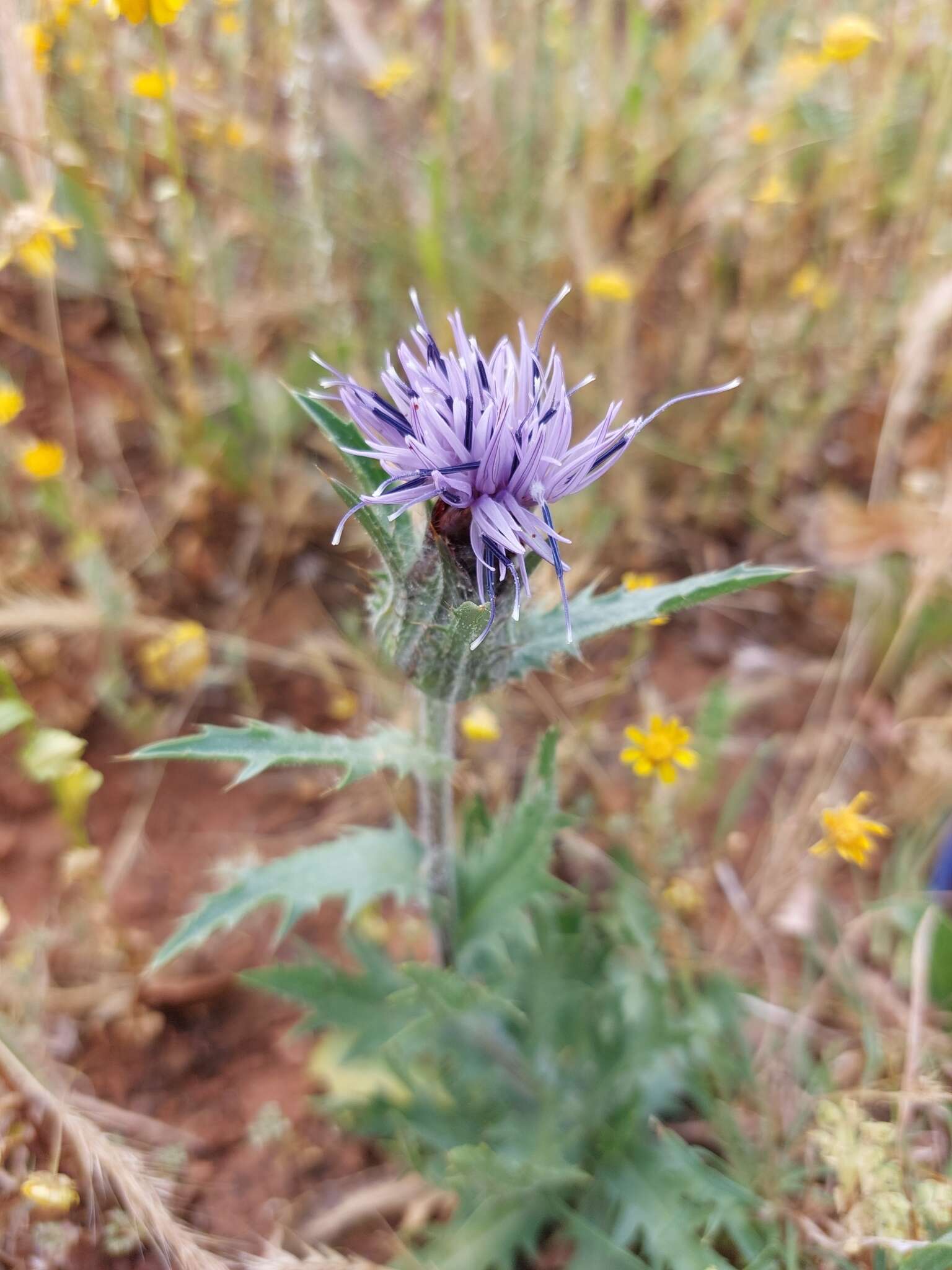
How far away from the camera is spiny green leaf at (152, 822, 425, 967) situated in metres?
1.48

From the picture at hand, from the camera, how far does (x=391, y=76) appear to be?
114 inches

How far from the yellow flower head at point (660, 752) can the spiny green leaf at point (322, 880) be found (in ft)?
1.56

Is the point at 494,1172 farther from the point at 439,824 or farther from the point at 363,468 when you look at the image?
the point at 363,468

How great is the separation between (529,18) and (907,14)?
116cm

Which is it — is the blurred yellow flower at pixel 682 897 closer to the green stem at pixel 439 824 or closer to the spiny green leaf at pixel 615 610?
the green stem at pixel 439 824

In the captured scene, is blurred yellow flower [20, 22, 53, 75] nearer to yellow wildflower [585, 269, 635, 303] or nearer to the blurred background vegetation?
the blurred background vegetation

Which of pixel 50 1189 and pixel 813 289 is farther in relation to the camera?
pixel 813 289

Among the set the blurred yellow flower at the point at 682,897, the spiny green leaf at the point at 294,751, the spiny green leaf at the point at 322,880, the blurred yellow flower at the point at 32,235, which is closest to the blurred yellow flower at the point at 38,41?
the blurred yellow flower at the point at 32,235

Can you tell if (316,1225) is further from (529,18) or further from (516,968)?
(529,18)

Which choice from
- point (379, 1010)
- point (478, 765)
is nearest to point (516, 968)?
point (379, 1010)

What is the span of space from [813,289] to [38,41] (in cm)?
228

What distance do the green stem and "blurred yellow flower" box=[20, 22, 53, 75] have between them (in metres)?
1.77

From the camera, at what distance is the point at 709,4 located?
9.69 feet

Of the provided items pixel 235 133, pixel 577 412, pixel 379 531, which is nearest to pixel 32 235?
pixel 235 133
